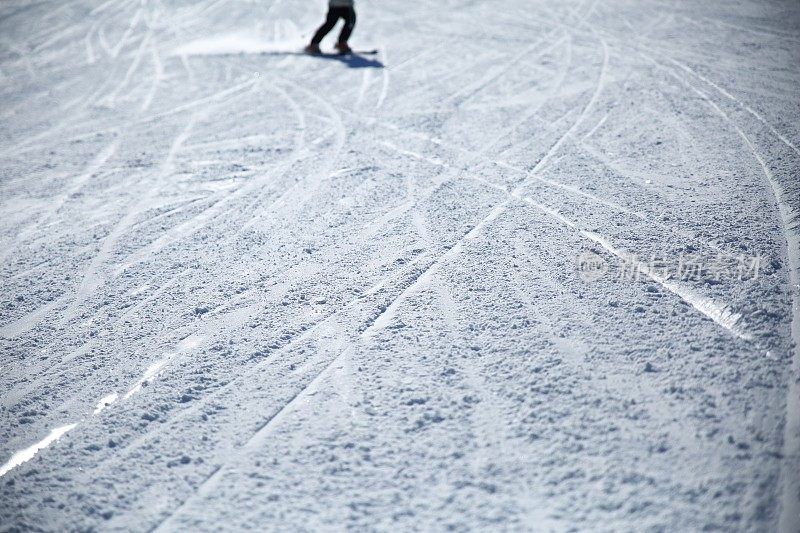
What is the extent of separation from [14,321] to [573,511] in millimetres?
3859

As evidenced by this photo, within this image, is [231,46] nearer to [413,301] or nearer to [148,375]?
[413,301]

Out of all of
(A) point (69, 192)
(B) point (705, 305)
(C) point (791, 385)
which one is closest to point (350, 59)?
(A) point (69, 192)

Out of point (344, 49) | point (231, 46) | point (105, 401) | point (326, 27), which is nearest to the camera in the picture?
point (105, 401)

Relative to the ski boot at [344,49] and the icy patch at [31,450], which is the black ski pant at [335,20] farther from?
the icy patch at [31,450]

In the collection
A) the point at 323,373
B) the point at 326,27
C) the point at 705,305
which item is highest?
the point at 326,27

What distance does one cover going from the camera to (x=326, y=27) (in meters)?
9.92

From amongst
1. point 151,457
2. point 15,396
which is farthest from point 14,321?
point 151,457

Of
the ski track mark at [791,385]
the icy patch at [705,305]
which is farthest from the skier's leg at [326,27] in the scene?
the icy patch at [705,305]

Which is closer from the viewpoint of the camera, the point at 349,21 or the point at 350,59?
the point at 350,59

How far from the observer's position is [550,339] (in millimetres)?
3631

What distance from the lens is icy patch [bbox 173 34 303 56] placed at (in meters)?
10.1

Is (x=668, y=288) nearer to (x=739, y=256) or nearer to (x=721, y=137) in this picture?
(x=739, y=256)

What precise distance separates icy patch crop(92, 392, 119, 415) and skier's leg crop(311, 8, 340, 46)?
304 inches

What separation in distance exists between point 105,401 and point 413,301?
1948 millimetres
